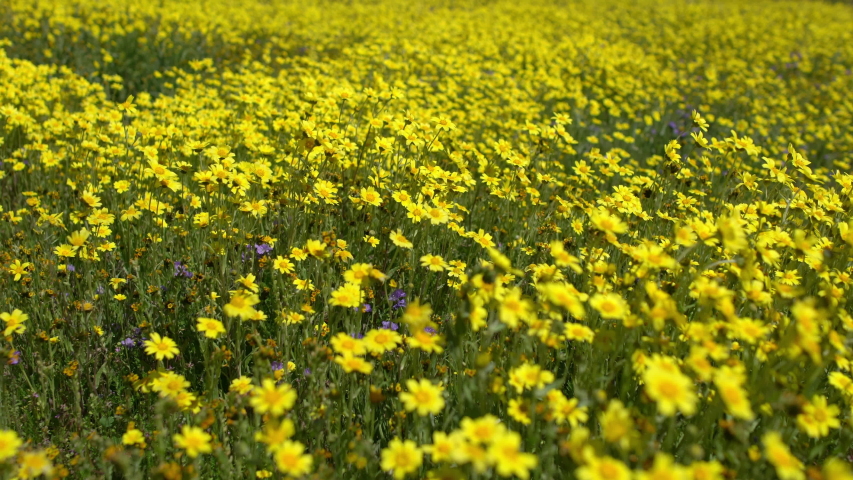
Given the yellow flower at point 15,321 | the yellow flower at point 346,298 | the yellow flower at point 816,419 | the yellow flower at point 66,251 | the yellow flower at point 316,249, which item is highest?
the yellow flower at point 316,249

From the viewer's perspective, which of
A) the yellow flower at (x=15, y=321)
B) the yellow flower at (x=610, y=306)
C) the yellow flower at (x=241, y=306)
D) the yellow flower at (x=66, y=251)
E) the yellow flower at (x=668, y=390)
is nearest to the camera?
the yellow flower at (x=668, y=390)

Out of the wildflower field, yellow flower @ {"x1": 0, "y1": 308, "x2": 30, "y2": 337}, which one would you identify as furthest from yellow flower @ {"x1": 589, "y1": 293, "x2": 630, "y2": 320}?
yellow flower @ {"x1": 0, "y1": 308, "x2": 30, "y2": 337}

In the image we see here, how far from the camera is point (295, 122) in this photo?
4.68m

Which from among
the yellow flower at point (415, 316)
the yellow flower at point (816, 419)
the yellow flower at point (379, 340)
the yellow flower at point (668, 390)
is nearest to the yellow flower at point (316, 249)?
the yellow flower at point (379, 340)

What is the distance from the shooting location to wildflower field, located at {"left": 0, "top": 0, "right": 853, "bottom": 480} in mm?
1914

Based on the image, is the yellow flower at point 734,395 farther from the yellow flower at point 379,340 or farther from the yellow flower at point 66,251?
the yellow flower at point 66,251

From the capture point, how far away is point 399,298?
3545 millimetres

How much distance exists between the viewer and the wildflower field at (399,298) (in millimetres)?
1914

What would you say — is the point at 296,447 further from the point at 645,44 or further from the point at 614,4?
the point at 614,4

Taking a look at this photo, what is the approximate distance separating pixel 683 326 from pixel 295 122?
11.3ft

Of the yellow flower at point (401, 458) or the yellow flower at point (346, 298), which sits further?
the yellow flower at point (346, 298)

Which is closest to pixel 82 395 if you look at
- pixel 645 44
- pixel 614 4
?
pixel 645 44

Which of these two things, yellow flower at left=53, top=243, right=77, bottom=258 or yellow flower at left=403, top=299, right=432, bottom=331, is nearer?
yellow flower at left=403, top=299, right=432, bottom=331

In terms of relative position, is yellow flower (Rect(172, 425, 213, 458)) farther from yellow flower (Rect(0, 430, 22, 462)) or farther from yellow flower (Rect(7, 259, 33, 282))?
yellow flower (Rect(7, 259, 33, 282))
